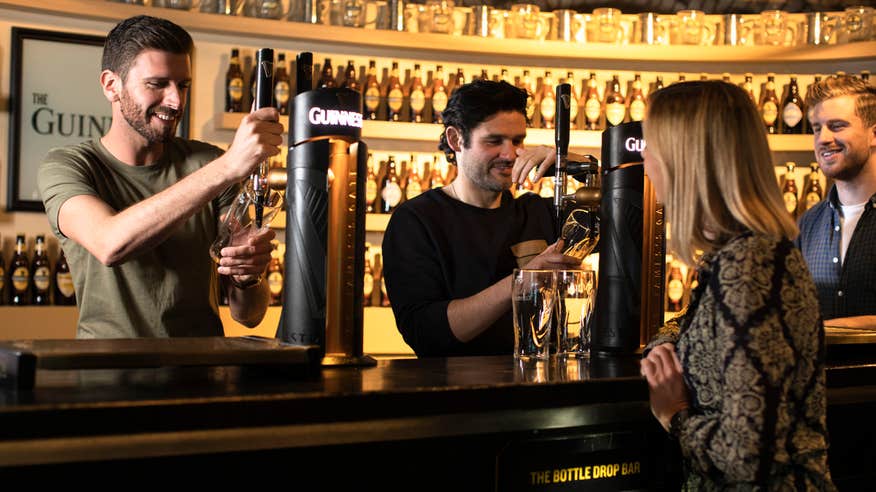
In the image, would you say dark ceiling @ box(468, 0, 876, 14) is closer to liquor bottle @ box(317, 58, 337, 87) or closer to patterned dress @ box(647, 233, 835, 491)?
liquor bottle @ box(317, 58, 337, 87)

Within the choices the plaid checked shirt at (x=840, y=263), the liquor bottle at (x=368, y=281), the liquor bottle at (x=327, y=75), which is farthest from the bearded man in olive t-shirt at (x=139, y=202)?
the liquor bottle at (x=368, y=281)

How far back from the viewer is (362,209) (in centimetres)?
176

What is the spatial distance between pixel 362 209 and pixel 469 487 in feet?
Result: 1.81

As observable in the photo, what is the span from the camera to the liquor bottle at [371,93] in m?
4.62

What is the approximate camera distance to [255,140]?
162 centimetres

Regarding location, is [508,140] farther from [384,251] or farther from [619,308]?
[619,308]

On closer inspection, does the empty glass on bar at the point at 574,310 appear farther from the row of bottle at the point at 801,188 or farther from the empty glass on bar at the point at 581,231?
the row of bottle at the point at 801,188

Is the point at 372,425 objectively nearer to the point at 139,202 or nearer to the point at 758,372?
the point at 758,372

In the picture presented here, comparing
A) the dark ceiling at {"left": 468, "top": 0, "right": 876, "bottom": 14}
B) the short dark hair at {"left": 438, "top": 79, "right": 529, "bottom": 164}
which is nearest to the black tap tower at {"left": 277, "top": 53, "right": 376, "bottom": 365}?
the short dark hair at {"left": 438, "top": 79, "right": 529, "bottom": 164}

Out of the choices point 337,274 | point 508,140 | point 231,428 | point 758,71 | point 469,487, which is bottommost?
point 469,487

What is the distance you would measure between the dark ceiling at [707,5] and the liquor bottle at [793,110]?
0.40 m

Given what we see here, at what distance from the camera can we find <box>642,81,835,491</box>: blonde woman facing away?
126cm

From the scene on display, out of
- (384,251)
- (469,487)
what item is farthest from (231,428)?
(384,251)

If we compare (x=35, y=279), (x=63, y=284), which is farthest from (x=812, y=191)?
(x=35, y=279)
